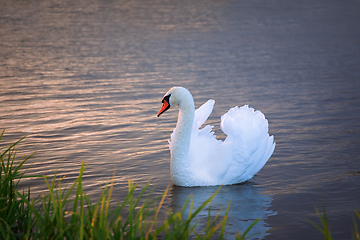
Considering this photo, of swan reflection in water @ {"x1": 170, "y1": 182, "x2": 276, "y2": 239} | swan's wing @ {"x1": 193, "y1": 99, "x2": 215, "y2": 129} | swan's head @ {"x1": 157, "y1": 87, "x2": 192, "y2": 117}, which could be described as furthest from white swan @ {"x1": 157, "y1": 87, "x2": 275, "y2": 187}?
swan's wing @ {"x1": 193, "y1": 99, "x2": 215, "y2": 129}

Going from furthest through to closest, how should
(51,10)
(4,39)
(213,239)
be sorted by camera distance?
1. (51,10)
2. (4,39)
3. (213,239)

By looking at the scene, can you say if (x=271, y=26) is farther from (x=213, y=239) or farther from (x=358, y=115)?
(x=213, y=239)

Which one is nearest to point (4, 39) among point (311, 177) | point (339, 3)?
point (311, 177)

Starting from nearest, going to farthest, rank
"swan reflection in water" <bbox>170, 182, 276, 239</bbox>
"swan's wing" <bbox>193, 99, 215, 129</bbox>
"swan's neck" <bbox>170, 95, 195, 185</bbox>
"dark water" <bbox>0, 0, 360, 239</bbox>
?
"swan reflection in water" <bbox>170, 182, 276, 239</bbox>
"swan's neck" <bbox>170, 95, 195, 185</bbox>
"dark water" <bbox>0, 0, 360, 239</bbox>
"swan's wing" <bbox>193, 99, 215, 129</bbox>

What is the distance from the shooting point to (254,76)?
14.2m

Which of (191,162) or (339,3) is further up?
(339,3)

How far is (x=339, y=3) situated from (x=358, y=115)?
3812 centimetres

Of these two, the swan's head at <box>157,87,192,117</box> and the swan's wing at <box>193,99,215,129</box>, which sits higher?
the swan's head at <box>157,87,192,117</box>

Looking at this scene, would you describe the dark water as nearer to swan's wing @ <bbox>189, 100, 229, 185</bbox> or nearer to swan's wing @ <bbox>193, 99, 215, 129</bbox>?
swan's wing @ <bbox>189, 100, 229, 185</bbox>

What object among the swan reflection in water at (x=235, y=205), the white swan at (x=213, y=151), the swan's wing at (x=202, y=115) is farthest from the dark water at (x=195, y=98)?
the swan's wing at (x=202, y=115)

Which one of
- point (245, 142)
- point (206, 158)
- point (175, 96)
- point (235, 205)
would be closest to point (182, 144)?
point (206, 158)

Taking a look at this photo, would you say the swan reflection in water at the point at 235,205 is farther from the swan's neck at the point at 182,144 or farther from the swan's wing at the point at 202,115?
the swan's wing at the point at 202,115

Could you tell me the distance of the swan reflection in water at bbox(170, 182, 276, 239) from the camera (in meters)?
4.64

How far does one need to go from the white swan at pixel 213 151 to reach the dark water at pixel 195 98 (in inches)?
8.8
